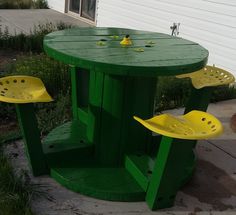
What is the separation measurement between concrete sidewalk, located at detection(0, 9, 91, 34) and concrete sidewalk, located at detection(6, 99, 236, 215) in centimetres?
587

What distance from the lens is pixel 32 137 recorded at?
319 centimetres

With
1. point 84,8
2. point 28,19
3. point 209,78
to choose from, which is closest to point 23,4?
point 28,19

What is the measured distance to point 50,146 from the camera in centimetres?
348

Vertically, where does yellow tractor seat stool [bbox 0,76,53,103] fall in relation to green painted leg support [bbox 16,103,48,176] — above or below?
above

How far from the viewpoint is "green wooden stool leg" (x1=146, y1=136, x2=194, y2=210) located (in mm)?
2721

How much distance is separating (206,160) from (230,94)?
195cm

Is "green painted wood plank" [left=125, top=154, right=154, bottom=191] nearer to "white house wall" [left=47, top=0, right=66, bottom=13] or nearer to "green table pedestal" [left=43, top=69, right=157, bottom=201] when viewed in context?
"green table pedestal" [left=43, top=69, right=157, bottom=201]

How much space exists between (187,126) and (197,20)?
14.6ft

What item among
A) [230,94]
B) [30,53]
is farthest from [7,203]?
[30,53]

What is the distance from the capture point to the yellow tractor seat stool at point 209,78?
11.8ft

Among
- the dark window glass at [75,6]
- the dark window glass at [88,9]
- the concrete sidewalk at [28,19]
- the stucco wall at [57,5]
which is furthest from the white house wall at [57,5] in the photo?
the dark window glass at [88,9]

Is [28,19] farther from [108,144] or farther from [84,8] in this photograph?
[108,144]

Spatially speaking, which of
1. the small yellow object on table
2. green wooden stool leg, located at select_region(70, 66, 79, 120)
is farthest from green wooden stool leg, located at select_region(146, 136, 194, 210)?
green wooden stool leg, located at select_region(70, 66, 79, 120)

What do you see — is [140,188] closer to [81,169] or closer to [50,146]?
[81,169]
